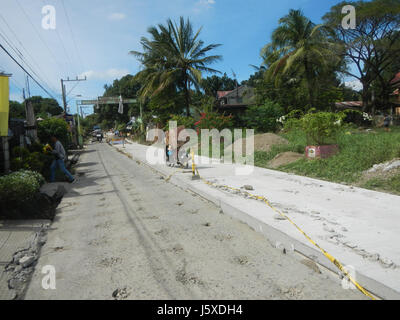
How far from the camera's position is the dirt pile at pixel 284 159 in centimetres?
974

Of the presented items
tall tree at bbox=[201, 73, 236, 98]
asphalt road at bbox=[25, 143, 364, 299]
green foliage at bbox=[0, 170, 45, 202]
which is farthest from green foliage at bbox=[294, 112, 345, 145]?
tall tree at bbox=[201, 73, 236, 98]

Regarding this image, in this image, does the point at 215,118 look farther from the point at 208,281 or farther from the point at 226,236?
the point at 208,281

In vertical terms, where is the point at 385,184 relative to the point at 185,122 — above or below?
below

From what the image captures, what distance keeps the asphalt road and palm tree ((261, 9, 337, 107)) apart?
18.3 metres

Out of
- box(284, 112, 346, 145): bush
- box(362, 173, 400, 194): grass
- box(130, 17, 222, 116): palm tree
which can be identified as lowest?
box(362, 173, 400, 194): grass

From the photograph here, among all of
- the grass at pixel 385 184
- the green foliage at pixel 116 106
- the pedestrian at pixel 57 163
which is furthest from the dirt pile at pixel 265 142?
the green foliage at pixel 116 106

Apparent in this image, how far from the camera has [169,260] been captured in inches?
134

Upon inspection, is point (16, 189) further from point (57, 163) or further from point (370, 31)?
point (370, 31)

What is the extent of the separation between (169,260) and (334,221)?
2.53 metres

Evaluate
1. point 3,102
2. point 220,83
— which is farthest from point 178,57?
point 220,83

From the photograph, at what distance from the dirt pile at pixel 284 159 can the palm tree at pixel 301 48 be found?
39.4 ft

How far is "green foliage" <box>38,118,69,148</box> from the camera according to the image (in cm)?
1667

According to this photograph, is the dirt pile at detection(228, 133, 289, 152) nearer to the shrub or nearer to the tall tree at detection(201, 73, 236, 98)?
the shrub

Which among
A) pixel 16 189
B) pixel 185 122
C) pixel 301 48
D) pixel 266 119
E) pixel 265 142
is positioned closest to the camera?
pixel 16 189
